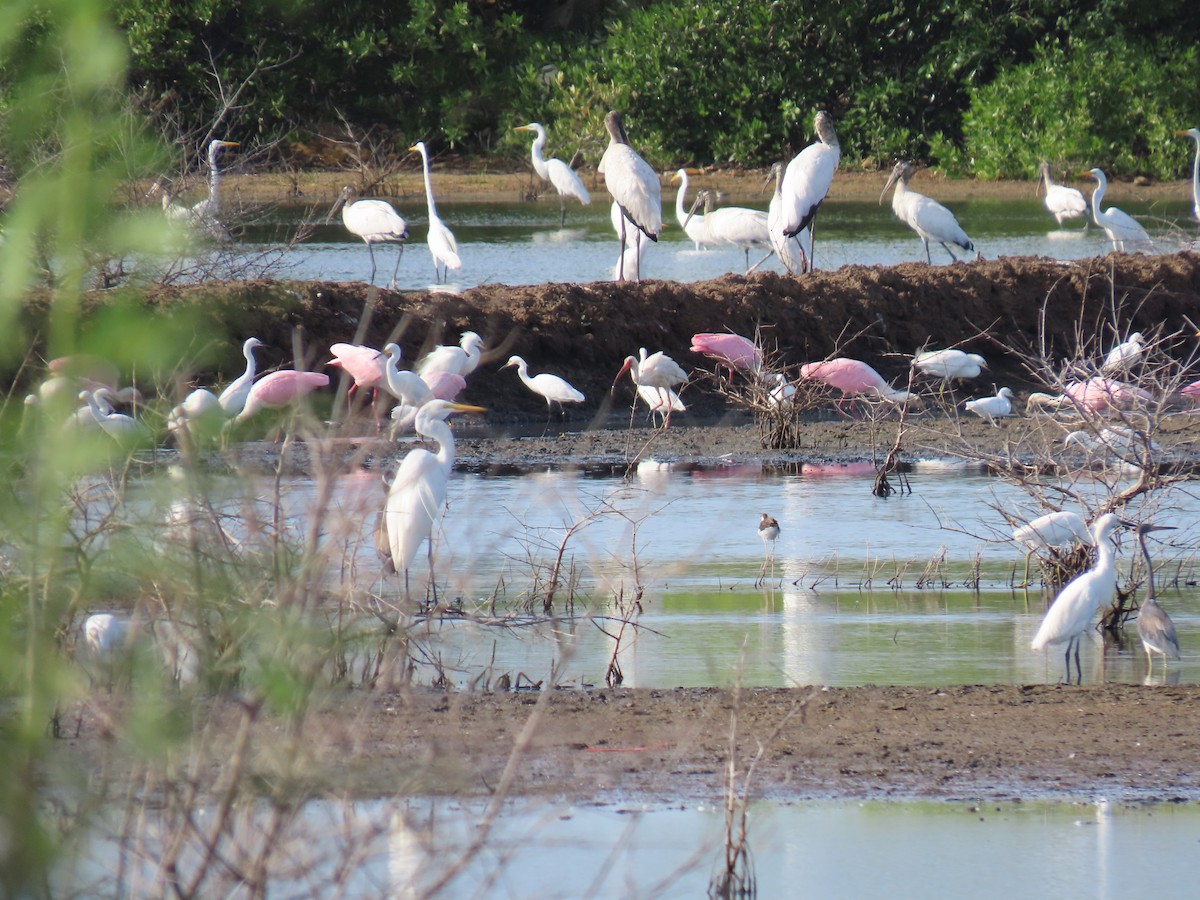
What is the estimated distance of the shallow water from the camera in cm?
1927

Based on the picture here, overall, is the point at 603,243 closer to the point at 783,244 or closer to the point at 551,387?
the point at 783,244

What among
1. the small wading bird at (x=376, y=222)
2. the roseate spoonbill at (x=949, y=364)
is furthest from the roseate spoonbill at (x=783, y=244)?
the small wading bird at (x=376, y=222)

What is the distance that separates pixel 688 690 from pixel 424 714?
39.8 inches

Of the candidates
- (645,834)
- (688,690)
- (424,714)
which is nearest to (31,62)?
(645,834)

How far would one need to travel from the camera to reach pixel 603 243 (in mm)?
22953

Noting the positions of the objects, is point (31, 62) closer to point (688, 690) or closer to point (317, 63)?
point (688, 690)

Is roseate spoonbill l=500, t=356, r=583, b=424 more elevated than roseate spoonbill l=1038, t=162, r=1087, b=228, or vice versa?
roseate spoonbill l=1038, t=162, r=1087, b=228

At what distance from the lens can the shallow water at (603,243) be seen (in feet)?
63.2

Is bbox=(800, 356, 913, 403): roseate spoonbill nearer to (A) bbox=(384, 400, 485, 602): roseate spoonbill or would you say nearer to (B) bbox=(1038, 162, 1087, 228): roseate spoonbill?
(A) bbox=(384, 400, 485, 602): roseate spoonbill

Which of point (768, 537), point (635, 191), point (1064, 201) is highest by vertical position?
point (1064, 201)

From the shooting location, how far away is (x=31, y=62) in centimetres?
167

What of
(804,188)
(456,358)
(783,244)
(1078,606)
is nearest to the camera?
(1078,606)

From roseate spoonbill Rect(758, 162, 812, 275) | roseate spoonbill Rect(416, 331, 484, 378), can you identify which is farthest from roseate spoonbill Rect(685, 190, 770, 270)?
roseate spoonbill Rect(416, 331, 484, 378)

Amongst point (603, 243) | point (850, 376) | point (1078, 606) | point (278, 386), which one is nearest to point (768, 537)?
point (1078, 606)
